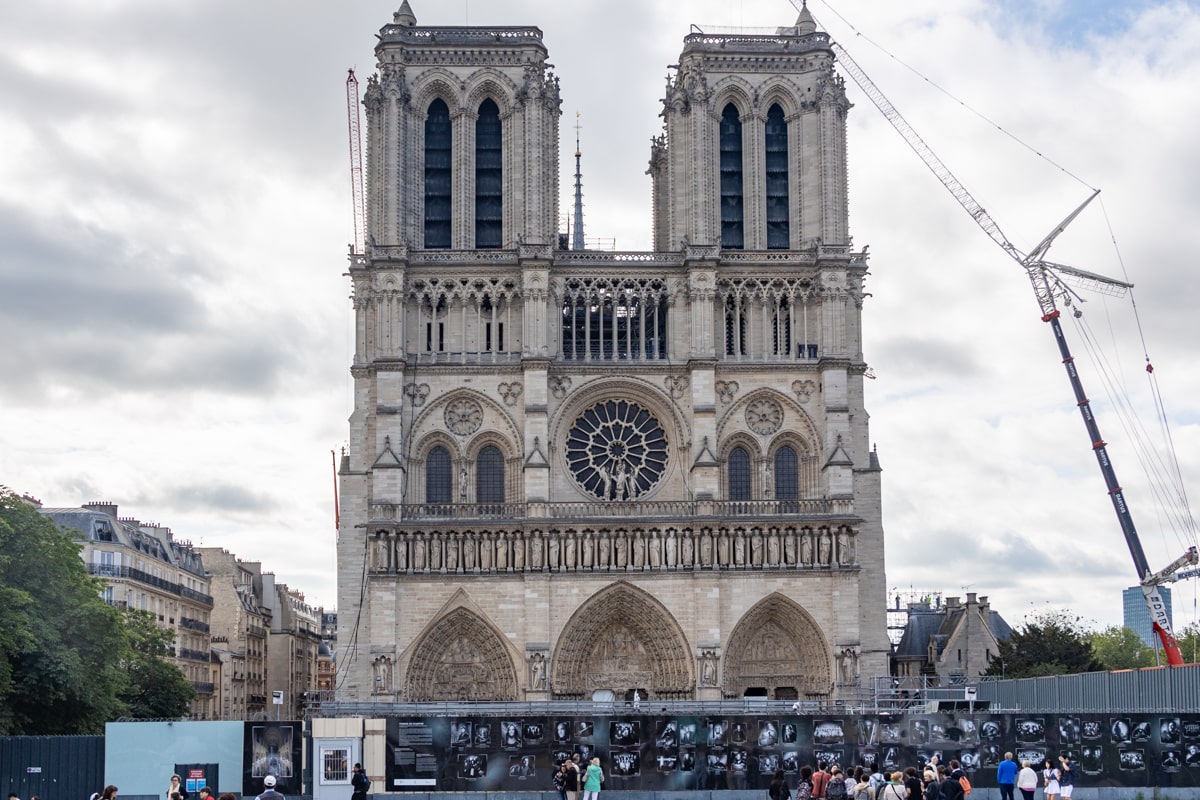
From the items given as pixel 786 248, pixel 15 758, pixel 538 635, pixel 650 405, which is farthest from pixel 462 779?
pixel 786 248

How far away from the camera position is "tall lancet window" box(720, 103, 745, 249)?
64.7 meters

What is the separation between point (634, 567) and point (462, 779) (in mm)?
20342

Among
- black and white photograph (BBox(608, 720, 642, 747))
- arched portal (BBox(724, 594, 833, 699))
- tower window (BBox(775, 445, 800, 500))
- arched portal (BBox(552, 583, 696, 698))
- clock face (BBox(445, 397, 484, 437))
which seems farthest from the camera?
tower window (BBox(775, 445, 800, 500))

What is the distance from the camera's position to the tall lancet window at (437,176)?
2522 inches

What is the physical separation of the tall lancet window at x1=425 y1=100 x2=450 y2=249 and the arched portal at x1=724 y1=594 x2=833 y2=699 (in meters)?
17.9

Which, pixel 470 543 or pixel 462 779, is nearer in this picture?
pixel 462 779

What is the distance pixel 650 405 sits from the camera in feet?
205

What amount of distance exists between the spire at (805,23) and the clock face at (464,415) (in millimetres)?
16108

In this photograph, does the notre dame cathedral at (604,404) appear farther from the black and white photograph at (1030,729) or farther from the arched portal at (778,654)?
the black and white photograph at (1030,729)

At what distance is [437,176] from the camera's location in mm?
64500

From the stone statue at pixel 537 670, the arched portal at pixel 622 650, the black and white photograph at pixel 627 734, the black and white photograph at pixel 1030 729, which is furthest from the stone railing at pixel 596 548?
the black and white photograph at pixel 1030 729

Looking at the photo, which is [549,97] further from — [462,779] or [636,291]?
[462,779]

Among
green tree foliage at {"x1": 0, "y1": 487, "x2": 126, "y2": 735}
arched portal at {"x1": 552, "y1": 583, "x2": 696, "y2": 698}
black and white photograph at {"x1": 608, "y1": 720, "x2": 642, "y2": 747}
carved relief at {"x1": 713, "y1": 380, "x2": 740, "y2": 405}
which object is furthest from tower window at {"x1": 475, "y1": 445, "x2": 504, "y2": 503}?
black and white photograph at {"x1": 608, "y1": 720, "x2": 642, "y2": 747}

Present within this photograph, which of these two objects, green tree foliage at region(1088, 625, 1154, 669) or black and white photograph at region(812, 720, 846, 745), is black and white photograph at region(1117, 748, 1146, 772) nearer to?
black and white photograph at region(812, 720, 846, 745)
